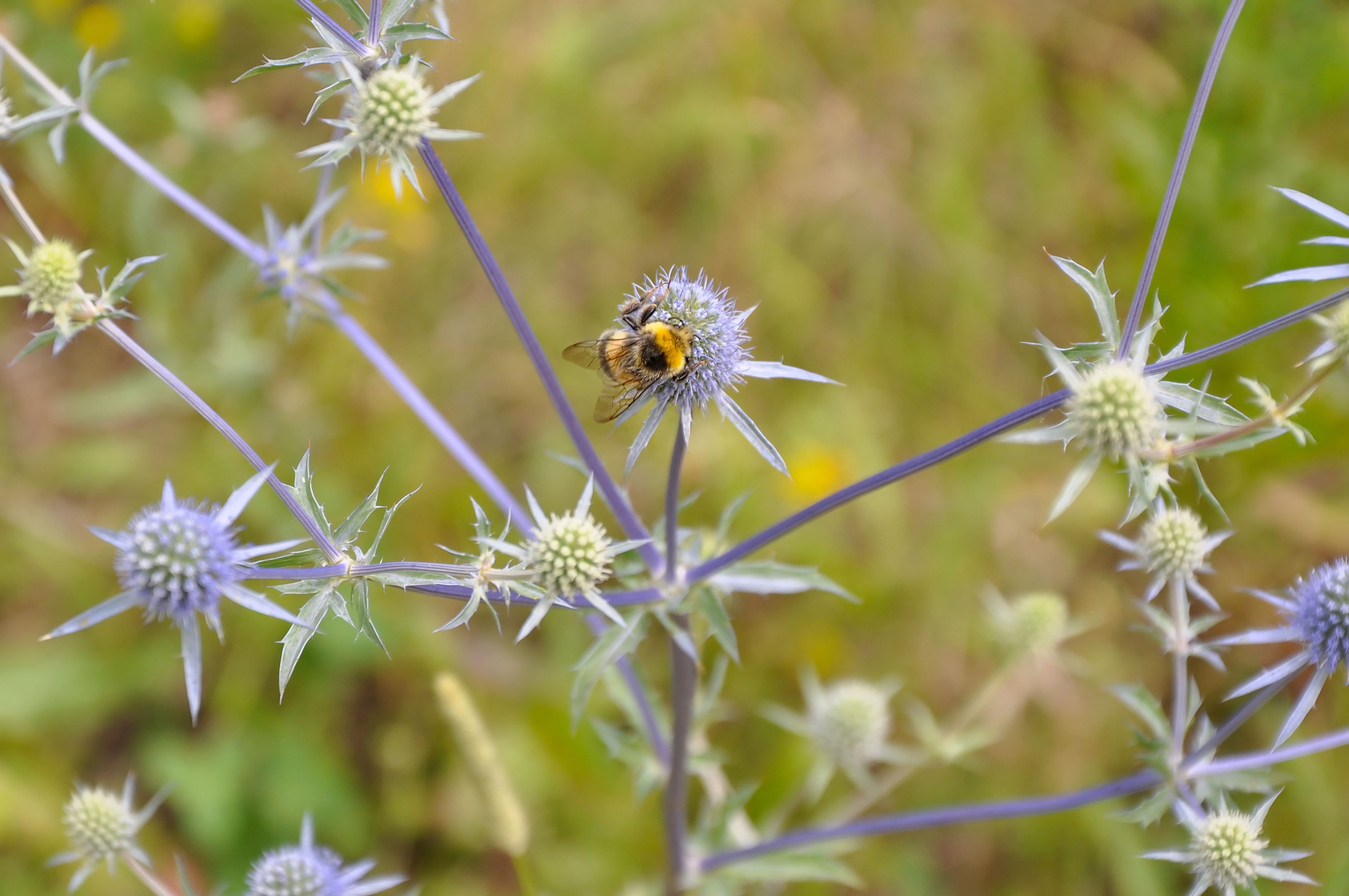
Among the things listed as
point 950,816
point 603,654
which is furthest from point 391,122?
point 950,816

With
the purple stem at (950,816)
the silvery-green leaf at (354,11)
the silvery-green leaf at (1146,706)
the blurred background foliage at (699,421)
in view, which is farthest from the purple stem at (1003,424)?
the blurred background foliage at (699,421)

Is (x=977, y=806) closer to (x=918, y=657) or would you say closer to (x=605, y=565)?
(x=605, y=565)

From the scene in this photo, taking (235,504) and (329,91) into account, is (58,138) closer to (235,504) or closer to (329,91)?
(329,91)

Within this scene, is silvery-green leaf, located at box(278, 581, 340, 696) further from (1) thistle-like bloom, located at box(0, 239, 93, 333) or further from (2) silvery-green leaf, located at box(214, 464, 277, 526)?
(1) thistle-like bloom, located at box(0, 239, 93, 333)

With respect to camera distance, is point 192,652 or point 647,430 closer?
point 192,652

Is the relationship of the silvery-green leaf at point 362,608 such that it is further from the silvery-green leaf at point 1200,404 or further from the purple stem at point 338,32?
the silvery-green leaf at point 1200,404

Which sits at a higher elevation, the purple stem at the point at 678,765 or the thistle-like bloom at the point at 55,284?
the thistle-like bloom at the point at 55,284

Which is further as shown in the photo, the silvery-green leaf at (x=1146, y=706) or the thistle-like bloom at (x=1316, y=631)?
the silvery-green leaf at (x=1146, y=706)

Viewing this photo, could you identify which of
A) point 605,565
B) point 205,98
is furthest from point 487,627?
point 205,98

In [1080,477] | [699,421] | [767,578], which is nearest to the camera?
[1080,477]
